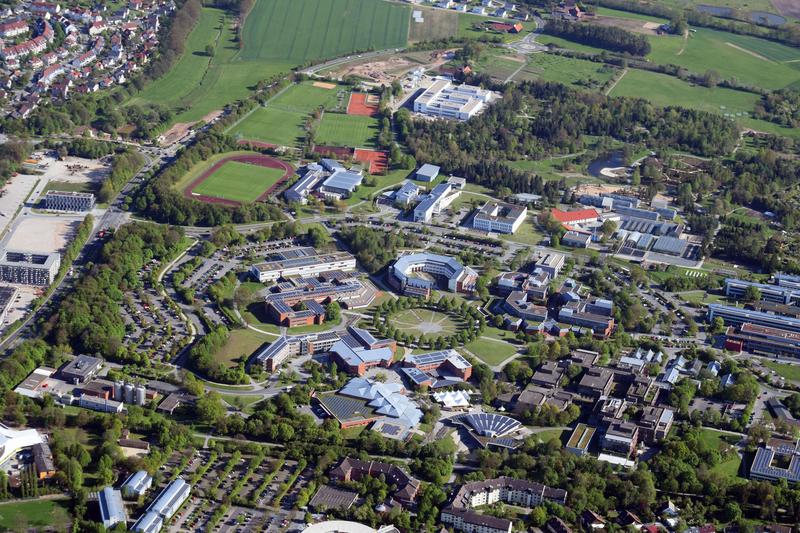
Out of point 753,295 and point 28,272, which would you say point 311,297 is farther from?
point 753,295

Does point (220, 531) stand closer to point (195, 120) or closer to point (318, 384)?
point (318, 384)

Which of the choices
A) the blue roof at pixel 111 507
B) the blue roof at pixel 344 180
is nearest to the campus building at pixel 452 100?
the blue roof at pixel 344 180

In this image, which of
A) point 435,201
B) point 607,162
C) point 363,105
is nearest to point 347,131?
point 363,105

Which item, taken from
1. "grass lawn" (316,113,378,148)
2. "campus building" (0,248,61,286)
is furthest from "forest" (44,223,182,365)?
"grass lawn" (316,113,378,148)

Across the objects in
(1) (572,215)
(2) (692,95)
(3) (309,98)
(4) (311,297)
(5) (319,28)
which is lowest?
(4) (311,297)

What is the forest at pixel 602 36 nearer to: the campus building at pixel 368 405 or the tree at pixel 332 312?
the tree at pixel 332 312
